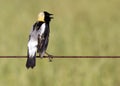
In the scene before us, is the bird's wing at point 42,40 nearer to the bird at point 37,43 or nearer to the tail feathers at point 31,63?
the bird at point 37,43

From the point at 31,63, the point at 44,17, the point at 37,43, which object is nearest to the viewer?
the point at 31,63

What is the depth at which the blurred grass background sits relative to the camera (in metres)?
8.30

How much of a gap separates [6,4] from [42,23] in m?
2.50

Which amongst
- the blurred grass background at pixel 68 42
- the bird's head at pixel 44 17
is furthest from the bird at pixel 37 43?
the blurred grass background at pixel 68 42

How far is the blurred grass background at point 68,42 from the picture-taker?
8305 millimetres

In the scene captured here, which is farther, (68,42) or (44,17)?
(68,42)

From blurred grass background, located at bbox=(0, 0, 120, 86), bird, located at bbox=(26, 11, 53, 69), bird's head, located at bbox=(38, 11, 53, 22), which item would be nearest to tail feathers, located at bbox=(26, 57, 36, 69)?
bird, located at bbox=(26, 11, 53, 69)

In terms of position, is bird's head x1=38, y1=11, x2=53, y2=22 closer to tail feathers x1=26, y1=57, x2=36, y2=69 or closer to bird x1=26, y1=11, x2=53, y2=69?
bird x1=26, y1=11, x2=53, y2=69

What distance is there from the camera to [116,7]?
10.3 metres

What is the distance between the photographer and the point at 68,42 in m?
8.90

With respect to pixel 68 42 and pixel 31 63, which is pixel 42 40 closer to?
pixel 31 63

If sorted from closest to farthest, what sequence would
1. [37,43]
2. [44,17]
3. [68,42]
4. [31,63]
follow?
[31,63], [37,43], [44,17], [68,42]

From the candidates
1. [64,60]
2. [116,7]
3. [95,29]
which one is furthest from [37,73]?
[116,7]

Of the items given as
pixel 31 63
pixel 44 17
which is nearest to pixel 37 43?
pixel 31 63
